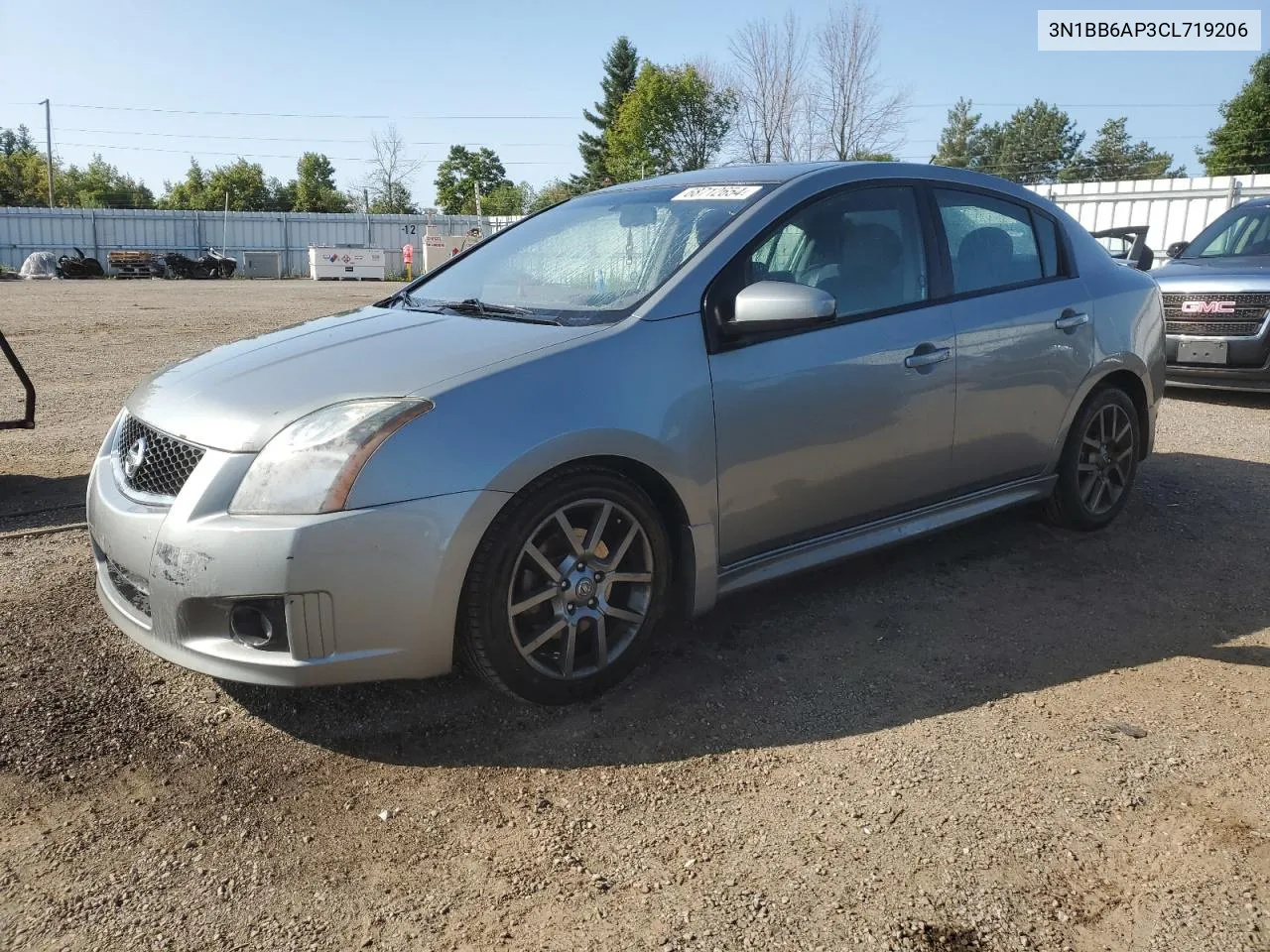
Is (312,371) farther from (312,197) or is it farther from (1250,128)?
(312,197)

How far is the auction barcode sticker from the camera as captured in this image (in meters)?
3.70

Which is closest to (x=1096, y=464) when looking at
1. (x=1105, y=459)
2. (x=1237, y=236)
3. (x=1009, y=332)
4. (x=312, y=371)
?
(x=1105, y=459)

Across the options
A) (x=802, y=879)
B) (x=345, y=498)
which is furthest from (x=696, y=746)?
(x=345, y=498)

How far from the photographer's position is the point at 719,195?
3752 millimetres

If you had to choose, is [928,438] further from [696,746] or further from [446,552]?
[446,552]

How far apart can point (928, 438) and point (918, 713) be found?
1211 mm

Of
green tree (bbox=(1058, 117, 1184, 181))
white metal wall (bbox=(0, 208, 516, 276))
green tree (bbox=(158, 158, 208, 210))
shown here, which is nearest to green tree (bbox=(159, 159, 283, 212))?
green tree (bbox=(158, 158, 208, 210))

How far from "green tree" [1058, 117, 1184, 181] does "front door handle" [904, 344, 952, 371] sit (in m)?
78.8

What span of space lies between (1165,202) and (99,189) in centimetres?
7789

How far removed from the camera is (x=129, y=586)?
2934mm

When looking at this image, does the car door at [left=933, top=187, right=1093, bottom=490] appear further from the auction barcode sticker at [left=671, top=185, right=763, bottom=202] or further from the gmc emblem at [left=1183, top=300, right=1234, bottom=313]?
the gmc emblem at [left=1183, top=300, right=1234, bottom=313]

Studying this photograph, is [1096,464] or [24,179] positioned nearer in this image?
[1096,464]

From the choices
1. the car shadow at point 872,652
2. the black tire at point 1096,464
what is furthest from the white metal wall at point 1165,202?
the car shadow at point 872,652

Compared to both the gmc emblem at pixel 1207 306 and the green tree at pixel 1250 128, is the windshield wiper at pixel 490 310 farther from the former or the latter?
the green tree at pixel 1250 128
